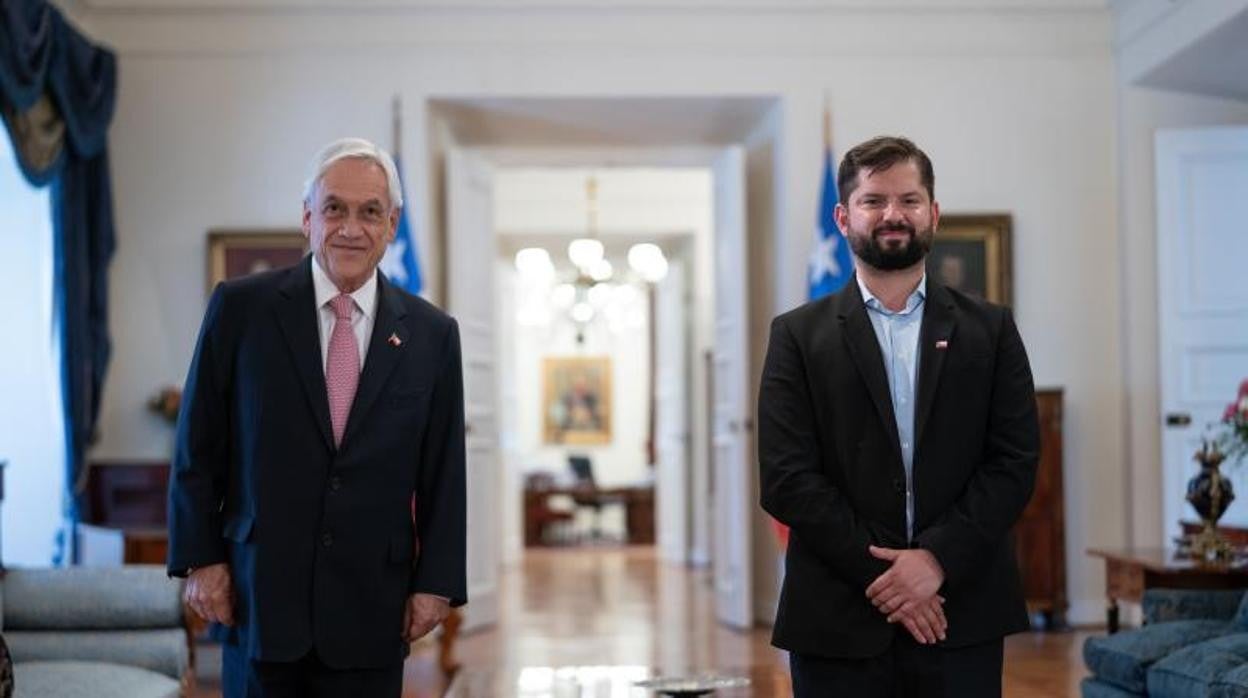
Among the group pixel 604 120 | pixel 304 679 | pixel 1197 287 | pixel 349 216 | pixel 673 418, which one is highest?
pixel 604 120

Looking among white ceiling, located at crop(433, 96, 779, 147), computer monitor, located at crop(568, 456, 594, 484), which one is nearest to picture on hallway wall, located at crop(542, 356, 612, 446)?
computer monitor, located at crop(568, 456, 594, 484)

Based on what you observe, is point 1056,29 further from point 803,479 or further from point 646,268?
point 803,479

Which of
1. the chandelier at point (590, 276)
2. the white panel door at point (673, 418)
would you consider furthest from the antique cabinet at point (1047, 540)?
the white panel door at point (673, 418)

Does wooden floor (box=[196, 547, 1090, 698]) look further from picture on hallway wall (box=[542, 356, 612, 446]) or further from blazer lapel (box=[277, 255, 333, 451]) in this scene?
picture on hallway wall (box=[542, 356, 612, 446])

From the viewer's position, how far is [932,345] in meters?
2.33

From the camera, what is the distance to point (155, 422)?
24.8 ft

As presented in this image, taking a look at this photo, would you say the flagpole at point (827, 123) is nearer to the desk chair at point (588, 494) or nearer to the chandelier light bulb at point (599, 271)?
the chandelier light bulb at point (599, 271)

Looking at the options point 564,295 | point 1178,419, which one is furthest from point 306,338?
point 564,295

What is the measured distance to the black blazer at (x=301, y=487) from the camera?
2312 mm

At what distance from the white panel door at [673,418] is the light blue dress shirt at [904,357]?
1041 centimetres

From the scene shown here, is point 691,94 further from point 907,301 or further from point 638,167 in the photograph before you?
point 907,301

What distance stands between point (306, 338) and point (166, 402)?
5285 millimetres

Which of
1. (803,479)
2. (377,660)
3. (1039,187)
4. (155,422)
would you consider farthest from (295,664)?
(1039,187)

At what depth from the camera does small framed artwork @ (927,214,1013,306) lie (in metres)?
7.79
